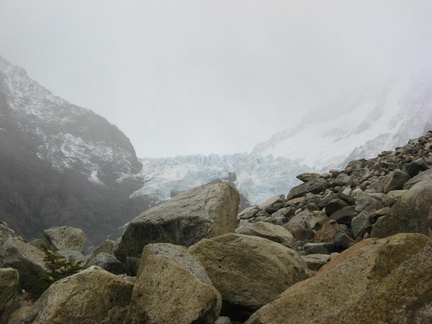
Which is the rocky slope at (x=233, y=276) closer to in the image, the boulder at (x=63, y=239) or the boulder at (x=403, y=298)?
the boulder at (x=403, y=298)

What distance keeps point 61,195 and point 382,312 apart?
75.8 metres

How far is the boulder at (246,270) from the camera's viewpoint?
329 centimetres

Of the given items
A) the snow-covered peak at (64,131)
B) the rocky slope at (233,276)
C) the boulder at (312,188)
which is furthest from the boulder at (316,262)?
the snow-covered peak at (64,131)

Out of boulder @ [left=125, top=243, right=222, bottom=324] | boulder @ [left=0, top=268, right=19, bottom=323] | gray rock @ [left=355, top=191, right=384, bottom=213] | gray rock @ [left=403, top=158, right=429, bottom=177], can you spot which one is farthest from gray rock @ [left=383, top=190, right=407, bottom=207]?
boulder @ [left=0, top=268, right=19, bottom=323]

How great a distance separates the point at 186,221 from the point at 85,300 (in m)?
2.29

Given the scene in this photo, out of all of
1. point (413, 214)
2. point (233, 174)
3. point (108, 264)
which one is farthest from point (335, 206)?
point (233, 174)

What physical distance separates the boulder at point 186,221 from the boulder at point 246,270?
1094 millimetres

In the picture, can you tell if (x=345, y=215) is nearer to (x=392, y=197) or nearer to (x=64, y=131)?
(x=392, y=197)

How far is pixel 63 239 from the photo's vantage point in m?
8.34

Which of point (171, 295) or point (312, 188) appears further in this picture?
point (312, 188)

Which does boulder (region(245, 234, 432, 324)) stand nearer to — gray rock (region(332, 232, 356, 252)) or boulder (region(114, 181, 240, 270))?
boulder (region(114, 181, 240, 270))

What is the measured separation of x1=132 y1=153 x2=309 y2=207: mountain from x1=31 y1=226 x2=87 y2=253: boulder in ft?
144

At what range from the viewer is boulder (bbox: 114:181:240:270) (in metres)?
4.94

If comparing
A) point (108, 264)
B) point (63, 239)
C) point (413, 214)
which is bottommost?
point (413, 214)
